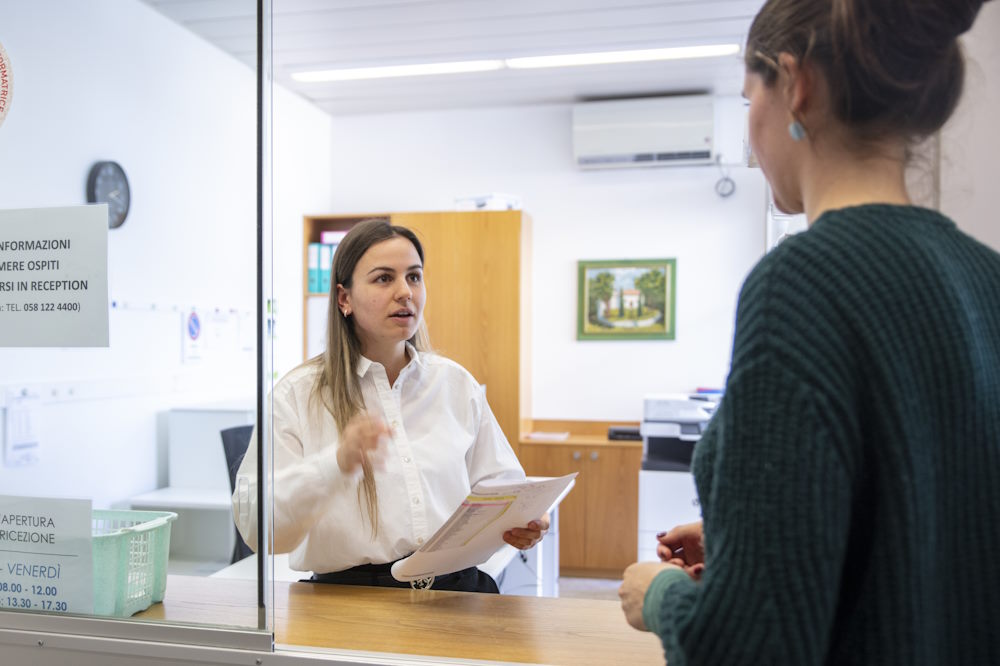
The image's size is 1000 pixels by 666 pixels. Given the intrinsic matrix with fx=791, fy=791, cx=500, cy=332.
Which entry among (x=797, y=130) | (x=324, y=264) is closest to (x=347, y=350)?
(x=797, y=130)

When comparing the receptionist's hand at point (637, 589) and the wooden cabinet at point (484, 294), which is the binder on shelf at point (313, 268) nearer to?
the wooden cabinet at point (484, 294)

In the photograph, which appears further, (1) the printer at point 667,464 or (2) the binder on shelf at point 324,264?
(2) the binder on shelf at point 324,264

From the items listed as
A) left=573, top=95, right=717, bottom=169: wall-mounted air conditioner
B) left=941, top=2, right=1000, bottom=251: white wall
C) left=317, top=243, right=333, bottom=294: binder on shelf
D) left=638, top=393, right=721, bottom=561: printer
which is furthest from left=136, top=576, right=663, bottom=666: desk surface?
left=573, top=95, right=717, bottom=169: wall-mounted air conditioner

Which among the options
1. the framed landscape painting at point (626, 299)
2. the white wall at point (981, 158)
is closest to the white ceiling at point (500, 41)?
the framed landscape painting at point (626, 299)

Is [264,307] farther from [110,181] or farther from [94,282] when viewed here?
[110,181]

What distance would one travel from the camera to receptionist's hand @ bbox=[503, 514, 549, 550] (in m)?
1.60

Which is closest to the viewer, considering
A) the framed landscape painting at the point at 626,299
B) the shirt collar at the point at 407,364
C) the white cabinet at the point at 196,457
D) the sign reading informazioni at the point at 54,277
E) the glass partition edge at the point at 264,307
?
the glass partition edge at the point at 264,307

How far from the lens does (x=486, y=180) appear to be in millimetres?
5156

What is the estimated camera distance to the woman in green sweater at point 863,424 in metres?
0.63

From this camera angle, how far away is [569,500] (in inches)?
174

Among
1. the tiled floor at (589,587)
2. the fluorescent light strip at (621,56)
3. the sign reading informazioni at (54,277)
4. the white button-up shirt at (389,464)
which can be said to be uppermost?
the fluorescent light strip at (621,56)

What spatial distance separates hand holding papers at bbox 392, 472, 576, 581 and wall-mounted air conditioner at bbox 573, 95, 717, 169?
3.62 m

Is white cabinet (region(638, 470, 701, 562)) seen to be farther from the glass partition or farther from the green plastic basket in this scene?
the green plastic basket

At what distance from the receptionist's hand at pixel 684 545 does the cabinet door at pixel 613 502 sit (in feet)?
10.8
